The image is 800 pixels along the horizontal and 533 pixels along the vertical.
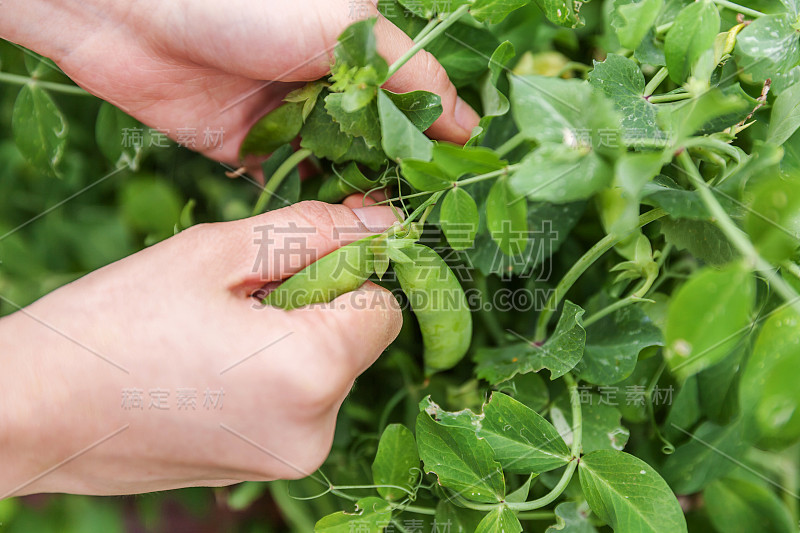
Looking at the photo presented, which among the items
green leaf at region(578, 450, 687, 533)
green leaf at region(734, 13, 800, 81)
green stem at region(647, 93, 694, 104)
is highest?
green leaf at region(734, 13, 800, 81)

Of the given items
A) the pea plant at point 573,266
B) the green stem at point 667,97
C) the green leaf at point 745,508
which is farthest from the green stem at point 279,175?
the green leaf at point 745,508

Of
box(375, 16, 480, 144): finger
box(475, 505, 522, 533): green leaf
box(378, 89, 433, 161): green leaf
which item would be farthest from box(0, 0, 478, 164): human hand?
box(475, 505, 522, 533): green leaf

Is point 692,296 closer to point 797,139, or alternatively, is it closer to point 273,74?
point 797,139

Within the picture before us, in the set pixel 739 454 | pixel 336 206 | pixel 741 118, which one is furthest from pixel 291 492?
pixel 741 118

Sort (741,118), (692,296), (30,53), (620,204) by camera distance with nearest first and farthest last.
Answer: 1. (692,296)
2. (741,118)
3. (620,204)
4. (30,53)

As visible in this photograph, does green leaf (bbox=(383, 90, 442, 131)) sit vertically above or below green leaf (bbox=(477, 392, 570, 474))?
above

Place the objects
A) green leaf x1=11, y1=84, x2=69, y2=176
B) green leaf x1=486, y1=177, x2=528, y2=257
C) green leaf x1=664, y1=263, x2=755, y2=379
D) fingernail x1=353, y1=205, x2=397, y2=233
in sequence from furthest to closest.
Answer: green leaf x1=11, y1=84, x2=69, y2=176, fingernail x1=353, y1=205, x2=397, y2=233, green leaf x1=486, y1=177, x2=528, y2=257, green leaf x1=664, y1=263, x2=755, y2=379

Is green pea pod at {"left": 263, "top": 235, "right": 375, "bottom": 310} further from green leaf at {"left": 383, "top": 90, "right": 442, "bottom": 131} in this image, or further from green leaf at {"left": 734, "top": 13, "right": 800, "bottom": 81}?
green leaf at {"left": 734, "top": 13, "right": 800, "bottom": 81}

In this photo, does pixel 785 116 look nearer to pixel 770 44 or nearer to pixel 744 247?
pixel 770 44

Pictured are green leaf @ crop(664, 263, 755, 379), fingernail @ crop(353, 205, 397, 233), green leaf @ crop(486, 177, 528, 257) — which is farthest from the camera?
fingernail @ crop(353, 205, 397, 233)
